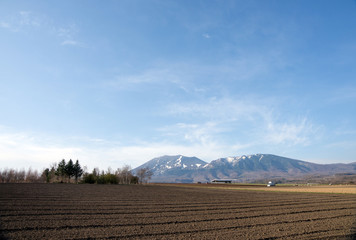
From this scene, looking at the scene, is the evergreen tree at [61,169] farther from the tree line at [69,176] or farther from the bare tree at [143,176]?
the bare tree at [143,176]

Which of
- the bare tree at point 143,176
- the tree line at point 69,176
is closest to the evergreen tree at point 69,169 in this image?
the tree line at point 69,176

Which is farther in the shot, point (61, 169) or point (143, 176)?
point (143, 176)

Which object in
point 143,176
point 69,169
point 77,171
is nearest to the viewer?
point 69,169

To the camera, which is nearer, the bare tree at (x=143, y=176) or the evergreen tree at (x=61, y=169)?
Answer: the evergreen tree at (x=61, y=169)

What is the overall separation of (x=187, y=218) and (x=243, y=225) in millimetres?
4598

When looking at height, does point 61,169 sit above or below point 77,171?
above

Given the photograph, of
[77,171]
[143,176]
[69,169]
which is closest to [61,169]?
[69,169]

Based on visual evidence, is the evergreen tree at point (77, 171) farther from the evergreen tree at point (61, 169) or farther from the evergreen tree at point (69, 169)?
the evergreen tree at point (61, 169)

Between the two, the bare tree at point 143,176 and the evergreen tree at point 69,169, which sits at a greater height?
the evergreen tree at point 69,169

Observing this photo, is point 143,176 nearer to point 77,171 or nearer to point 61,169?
point 77,171

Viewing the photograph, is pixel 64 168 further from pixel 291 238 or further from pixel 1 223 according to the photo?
pixel 291 238

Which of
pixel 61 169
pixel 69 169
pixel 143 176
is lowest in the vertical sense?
pixel 143 176

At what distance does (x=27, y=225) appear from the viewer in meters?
16.2

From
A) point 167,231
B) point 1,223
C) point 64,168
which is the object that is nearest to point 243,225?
point 167,231
